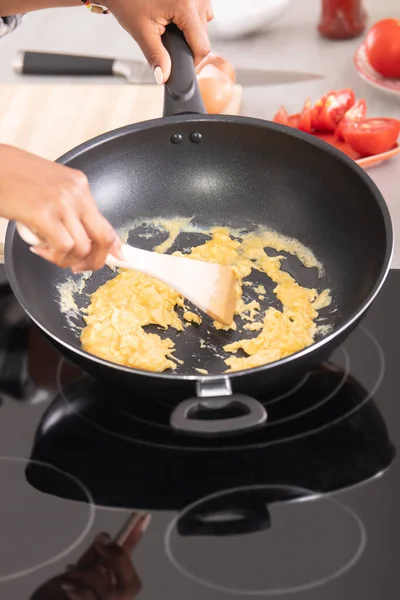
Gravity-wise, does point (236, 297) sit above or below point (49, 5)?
below

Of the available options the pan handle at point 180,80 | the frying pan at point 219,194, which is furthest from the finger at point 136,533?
the pan handle at point 180,80

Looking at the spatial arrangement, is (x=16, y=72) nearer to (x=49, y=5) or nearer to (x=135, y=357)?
(x=49, y=5)

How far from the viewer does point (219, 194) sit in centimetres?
118

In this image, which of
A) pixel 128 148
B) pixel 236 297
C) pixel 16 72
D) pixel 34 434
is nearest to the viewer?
pixel 34 434

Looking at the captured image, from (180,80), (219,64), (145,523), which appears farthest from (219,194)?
(145,523)

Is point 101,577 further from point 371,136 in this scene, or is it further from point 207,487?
point 371,136

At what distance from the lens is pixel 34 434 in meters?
0.89

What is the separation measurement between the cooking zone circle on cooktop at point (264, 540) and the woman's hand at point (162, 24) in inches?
22.5

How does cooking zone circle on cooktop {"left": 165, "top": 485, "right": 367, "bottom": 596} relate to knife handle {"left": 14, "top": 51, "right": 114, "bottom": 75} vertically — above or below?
below

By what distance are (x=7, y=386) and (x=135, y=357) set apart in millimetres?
151

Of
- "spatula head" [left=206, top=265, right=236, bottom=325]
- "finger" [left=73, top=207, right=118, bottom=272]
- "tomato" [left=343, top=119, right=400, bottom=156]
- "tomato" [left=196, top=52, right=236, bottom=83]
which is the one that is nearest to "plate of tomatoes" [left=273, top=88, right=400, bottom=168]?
"tomato" [left=343, top=119, right=400, bottom=156]

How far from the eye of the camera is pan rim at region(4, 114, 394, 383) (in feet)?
2.58

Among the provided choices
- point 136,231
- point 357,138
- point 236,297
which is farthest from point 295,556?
point 357,138

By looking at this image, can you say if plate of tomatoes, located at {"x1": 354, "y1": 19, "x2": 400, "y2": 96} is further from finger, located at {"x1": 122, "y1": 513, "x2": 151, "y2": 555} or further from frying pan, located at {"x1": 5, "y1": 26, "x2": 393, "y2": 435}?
finger, located at {"x1": 122, "y1": 513, "x2": 151, "y2": 555}
